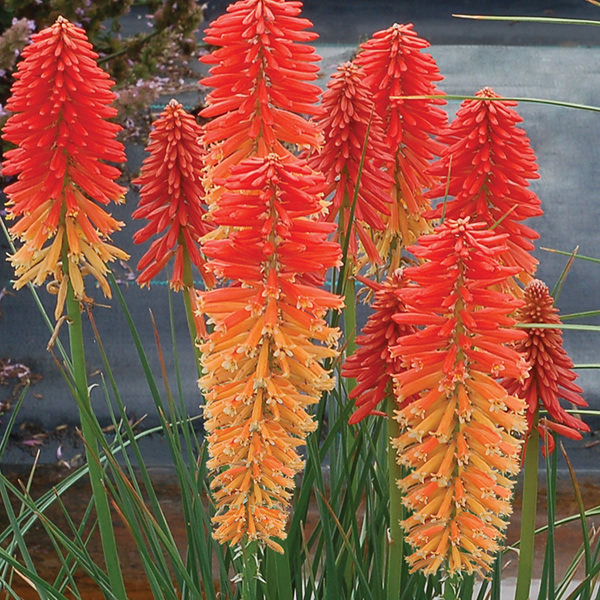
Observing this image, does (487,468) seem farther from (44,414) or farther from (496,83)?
(496,83)

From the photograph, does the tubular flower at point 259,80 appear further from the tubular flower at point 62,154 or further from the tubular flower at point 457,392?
the tubular flower at point 457,392

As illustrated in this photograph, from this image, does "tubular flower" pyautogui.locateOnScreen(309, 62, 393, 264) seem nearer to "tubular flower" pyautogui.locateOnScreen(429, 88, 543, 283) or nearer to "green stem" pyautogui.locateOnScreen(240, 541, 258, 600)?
"tubular flower" pyautogui.locateOnScreen(429, 88, 543, 283)

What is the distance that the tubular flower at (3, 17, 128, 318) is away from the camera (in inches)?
66.7

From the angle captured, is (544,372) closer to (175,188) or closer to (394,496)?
(394,496)

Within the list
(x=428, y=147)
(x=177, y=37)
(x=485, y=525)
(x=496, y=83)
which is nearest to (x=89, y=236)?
(x=428, y=147)

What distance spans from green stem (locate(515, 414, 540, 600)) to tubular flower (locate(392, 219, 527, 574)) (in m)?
0.08

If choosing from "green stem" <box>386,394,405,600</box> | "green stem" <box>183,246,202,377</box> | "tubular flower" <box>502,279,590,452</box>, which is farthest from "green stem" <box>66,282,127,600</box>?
"tubular flower" <box>502,279,590,452</box>

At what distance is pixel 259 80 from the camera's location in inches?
61.2

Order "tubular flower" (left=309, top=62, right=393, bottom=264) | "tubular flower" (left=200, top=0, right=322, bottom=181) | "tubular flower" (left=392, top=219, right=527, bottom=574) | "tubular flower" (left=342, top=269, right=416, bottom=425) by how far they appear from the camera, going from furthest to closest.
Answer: "tubular flower" (left=309, top=62, right=393, bottom=264)
"tubular flower" (left=200, top=0, right=322, bottom=181)
"tubular flower" (left=342, top=269, right=416, bottom=425)
"tubular flower" (left=392, top=219, right=527, bottom=574)

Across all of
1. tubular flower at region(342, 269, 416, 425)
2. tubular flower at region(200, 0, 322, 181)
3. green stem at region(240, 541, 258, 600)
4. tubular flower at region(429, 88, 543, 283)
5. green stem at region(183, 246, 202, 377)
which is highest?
tubular flower at region(200, 0, 322, 181)

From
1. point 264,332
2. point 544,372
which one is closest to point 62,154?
point 264,332

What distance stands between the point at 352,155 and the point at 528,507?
29.2 inches

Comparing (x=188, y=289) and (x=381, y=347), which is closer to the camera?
(x=381, y=347)

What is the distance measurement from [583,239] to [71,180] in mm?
5100
